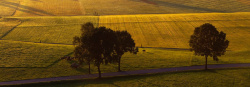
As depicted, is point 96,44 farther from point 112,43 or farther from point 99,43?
point 112,43

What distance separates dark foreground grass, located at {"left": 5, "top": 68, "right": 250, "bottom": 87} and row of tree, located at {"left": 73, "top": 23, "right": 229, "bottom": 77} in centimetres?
377

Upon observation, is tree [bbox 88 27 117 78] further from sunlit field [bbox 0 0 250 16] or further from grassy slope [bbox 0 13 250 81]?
sunlit field [bbox 0 0 250 16]

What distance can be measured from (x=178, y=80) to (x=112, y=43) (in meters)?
13.8

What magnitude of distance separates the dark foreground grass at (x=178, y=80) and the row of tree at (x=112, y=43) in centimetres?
377

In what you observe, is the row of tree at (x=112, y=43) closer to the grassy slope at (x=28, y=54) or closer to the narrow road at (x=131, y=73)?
Answer: the narrow road at (x=131, y=73)

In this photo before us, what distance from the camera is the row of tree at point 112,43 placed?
44.5 m

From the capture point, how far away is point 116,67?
54062 millimetres

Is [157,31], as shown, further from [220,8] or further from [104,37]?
Answer: [220,8]

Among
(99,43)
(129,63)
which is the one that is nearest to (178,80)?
(129,63)

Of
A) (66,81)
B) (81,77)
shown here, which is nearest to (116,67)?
(81,77)

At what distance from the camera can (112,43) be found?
45.7 meters

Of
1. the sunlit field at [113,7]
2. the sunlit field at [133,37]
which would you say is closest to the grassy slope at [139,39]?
the sunlit field at [133,37]

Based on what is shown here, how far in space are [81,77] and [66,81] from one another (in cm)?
344

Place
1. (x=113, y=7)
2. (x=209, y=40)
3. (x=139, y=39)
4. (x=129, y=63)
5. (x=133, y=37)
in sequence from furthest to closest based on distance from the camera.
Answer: (x=113, y=7) < (x=133, y=37) < (x=139, y=39) < (x=129, y=63) < (x=209, y=40)
